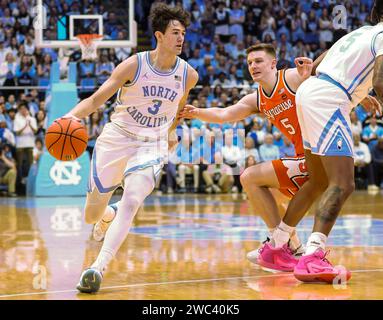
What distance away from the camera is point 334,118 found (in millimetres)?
5898

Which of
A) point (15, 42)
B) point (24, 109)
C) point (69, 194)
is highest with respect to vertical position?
point (15, 42)

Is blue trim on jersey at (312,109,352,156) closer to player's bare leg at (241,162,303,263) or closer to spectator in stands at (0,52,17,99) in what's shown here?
player's bare leg at (241,162,303,263)

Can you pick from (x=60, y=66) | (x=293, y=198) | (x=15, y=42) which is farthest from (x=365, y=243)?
(x=15, y=42)

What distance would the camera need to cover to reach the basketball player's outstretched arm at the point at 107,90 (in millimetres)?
6203

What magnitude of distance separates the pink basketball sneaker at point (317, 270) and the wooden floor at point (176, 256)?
0.07m

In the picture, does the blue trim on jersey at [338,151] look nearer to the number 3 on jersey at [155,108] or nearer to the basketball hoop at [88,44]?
the number 3 on jersey at [155,108]

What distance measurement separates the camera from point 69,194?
16.4 m

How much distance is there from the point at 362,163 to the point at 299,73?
460 inches

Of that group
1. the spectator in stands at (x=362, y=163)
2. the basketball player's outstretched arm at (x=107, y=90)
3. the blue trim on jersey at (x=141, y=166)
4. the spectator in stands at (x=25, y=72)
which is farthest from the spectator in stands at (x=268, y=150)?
the blue trim on jersey at (x=141, y=166)

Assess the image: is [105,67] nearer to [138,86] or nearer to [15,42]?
[15,42]

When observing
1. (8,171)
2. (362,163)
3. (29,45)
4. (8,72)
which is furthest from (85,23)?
(362,163)

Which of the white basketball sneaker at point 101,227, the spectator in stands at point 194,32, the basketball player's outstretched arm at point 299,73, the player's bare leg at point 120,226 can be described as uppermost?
the spectator in stands at point 194,32

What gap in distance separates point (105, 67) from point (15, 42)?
2.79 m

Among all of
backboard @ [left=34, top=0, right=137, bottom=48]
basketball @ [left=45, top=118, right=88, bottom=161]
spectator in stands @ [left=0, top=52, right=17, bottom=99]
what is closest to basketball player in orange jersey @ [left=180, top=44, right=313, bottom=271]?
basketball @ [left=45, top=118, right=88, bottom=161]
